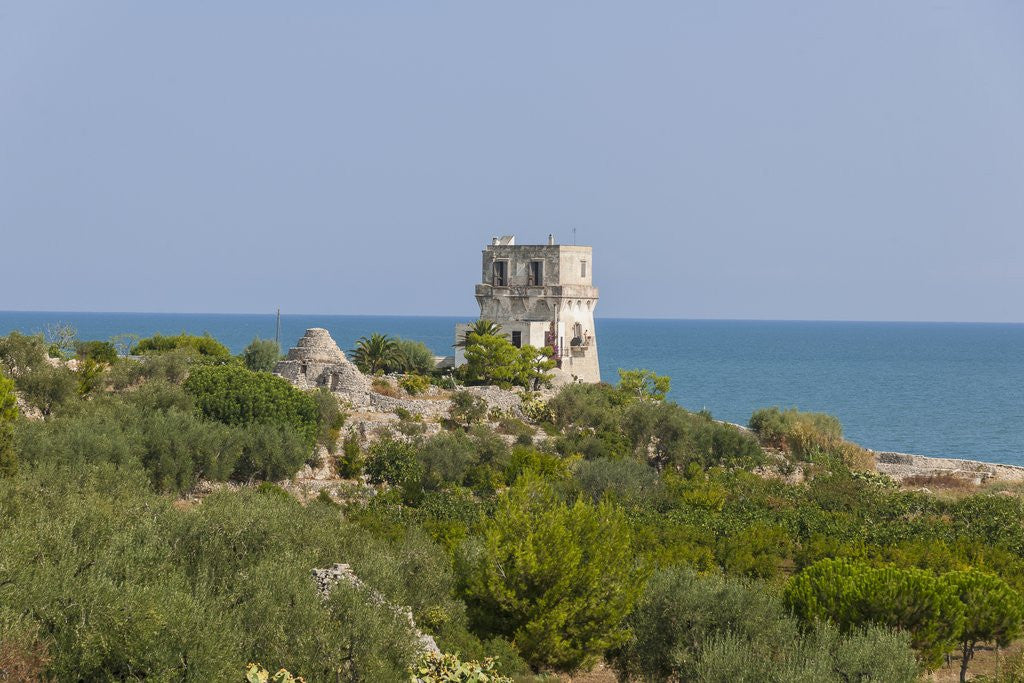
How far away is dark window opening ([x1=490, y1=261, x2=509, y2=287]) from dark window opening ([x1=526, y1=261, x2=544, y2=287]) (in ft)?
3.65

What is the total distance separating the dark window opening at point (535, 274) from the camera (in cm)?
5362

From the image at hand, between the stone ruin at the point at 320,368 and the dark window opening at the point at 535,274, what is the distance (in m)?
12.3

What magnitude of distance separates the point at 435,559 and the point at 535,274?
35.5 metres

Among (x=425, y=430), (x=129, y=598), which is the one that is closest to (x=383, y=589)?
(x=129, y=598)

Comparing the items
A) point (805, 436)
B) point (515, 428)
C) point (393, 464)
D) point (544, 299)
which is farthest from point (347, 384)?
point (805, 436)

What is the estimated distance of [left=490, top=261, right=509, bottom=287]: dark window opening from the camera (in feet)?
178

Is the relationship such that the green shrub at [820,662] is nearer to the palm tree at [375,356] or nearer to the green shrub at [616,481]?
the green shrub at [616,481]

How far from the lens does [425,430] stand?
36625 millimetres

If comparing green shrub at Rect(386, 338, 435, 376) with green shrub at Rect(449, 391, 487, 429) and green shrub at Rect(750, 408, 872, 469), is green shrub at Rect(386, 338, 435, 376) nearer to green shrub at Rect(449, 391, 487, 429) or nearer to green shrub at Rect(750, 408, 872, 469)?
green shrub at Rect(449, 391, 487, 429)

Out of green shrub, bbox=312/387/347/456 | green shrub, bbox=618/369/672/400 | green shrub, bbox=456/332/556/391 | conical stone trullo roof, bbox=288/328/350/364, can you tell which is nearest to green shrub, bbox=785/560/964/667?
green shrub, bbox=312/387/347/456

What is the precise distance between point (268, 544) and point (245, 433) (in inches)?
531

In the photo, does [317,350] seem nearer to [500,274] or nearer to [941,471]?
[500,274]

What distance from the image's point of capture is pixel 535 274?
5378cm

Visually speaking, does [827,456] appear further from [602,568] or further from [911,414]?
[911,414]
